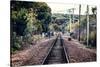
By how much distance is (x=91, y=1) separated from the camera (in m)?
2.71

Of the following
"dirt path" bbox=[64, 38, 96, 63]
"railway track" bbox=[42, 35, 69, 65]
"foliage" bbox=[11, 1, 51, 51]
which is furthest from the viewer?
"dirt path" bbox=[64, 38, 96, 63]

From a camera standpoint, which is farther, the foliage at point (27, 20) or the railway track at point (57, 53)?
the railway track at point (57, 53)

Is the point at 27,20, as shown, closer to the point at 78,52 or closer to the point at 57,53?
the point at 57,53

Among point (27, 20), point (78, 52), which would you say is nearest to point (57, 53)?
point (78, 52)

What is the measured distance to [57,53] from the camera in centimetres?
253

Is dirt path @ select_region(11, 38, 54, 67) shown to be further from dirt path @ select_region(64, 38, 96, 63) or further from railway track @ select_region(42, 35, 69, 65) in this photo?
dirt path @ select_region(64, 38, 96, 63)

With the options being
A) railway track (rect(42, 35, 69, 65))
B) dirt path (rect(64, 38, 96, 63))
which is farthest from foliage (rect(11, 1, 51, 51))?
dirt path (rect(64, 38, 96, 63))

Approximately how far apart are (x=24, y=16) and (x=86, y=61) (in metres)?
1.07

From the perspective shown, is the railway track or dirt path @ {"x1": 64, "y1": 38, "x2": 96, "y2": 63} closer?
the railway track

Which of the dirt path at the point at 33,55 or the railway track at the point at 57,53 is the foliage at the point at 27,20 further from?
the railway track at the point at 57,53

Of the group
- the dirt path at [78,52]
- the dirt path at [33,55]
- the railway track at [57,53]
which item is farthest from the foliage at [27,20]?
the dirt path at [78,52]

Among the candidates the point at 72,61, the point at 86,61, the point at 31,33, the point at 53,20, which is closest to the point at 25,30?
the point at 31,33

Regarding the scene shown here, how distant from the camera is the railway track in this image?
97.4 inches

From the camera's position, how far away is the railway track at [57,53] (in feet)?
8.12
